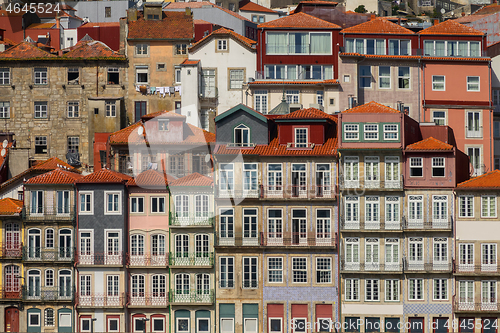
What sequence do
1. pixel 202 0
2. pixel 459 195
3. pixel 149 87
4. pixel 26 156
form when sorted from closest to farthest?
pixel 459 195
pixel 26 156
pixel 149 87
pixel 202 0

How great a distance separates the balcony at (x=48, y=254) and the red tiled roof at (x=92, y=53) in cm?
2331

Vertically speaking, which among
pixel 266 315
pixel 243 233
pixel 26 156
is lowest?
pixel 266 315

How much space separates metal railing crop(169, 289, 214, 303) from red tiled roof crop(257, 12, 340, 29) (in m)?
25.6

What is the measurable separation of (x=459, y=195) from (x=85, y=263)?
2609cm

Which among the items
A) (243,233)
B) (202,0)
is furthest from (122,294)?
(202,0)

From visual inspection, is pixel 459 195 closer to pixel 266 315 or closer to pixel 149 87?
pixel 266 315

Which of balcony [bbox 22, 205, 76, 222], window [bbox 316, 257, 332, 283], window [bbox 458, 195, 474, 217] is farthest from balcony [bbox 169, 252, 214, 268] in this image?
window [bbox 458, 195, 474, 217]

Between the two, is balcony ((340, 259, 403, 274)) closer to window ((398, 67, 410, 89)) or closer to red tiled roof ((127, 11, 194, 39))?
window ((398, 67, 410, 89))

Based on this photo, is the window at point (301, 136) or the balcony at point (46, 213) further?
the window at point (301, 136)

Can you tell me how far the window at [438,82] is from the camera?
84.0 m

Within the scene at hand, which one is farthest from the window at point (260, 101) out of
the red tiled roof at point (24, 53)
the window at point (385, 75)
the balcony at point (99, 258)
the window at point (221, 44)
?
the balcony at point (99, 258)

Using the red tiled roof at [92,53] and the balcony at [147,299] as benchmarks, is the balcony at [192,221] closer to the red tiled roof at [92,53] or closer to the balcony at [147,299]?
the balcony at [147,299]

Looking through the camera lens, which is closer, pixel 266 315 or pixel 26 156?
pixel 266 315

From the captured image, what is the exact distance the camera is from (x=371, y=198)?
7119 cm
